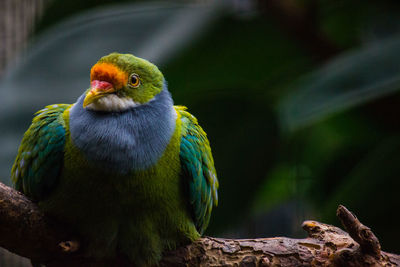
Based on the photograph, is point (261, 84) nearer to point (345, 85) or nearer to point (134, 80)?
point (345, 85)

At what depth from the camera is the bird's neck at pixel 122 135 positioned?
2.10 m

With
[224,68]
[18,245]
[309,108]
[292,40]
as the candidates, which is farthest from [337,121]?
[18,245]

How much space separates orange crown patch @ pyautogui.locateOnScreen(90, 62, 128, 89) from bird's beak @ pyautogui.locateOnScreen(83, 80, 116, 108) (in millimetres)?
18

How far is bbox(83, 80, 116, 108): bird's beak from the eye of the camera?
82.0 inches

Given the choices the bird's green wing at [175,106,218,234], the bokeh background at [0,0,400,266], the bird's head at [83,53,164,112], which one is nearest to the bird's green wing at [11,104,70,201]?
the bird's head at [83,53,164,112]

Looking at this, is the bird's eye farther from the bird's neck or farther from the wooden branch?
the wooden branch

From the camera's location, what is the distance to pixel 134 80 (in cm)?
223

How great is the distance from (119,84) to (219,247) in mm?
789

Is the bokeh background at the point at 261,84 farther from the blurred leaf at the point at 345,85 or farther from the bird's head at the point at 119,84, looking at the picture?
the bird's head at the point at 119,84

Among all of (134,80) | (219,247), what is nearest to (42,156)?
(134,80)

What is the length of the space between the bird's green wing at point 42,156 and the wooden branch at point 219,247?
0.34 ft

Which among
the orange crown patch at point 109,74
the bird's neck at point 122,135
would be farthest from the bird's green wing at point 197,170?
the orange crown patch at point 109,74

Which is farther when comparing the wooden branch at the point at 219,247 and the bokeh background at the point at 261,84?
the bokeh background at the point at 261,84

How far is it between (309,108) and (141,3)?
2.00 m
